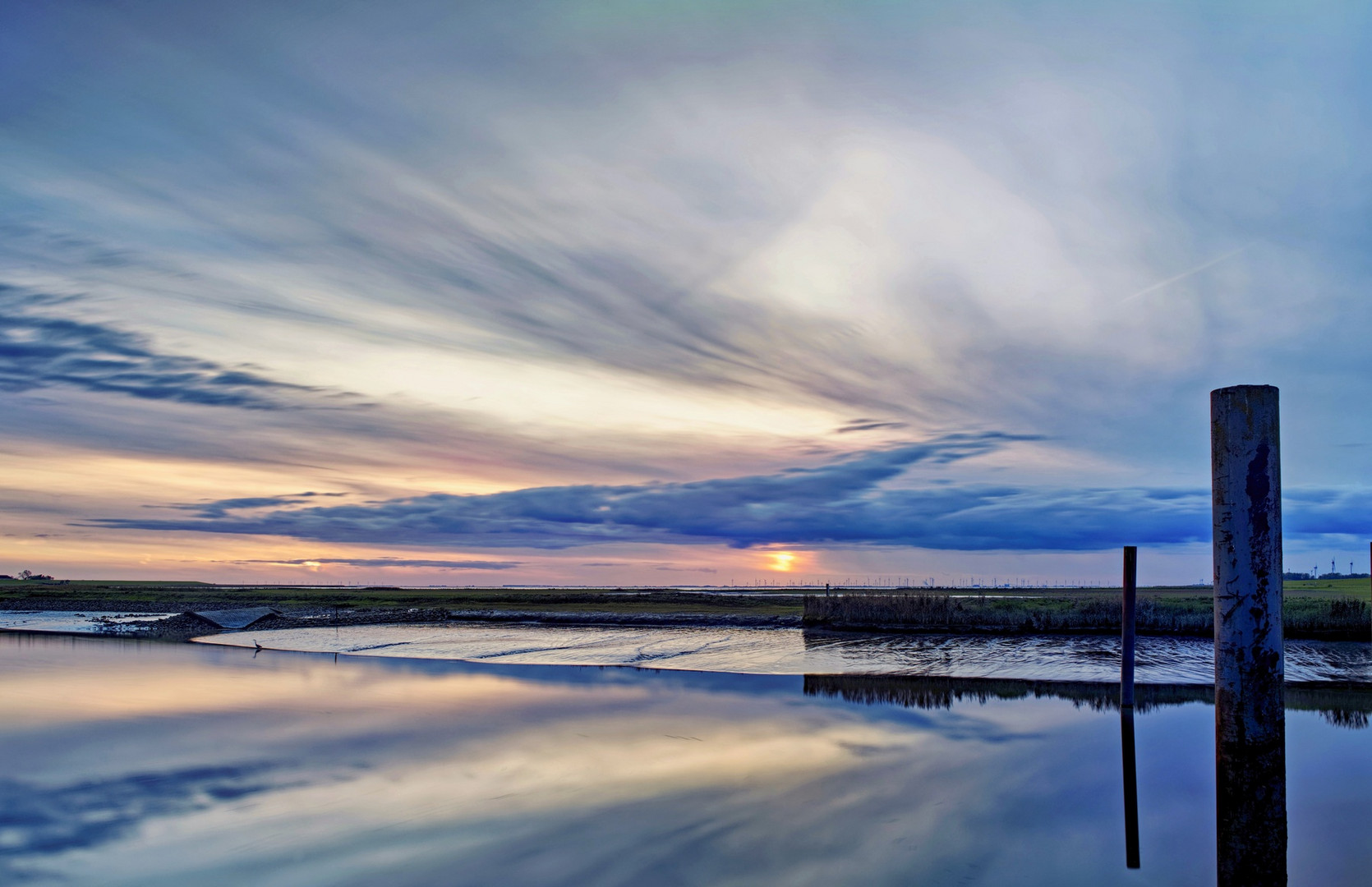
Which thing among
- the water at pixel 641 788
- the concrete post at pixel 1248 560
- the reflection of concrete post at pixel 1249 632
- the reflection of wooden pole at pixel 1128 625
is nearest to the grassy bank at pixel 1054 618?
the water at pixel 641 788

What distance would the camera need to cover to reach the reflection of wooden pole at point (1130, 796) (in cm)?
856

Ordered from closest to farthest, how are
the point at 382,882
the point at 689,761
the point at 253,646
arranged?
the point at 382,882 < the point at 689,761 < the point at 253,646

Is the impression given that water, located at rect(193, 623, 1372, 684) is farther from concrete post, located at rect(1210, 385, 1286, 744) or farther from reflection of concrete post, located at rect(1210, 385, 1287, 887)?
concrete post, located at rect(1210, 385, 1286, 744)

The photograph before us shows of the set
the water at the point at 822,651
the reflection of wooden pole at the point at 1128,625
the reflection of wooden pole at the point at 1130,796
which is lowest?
the water at the point at 822,651

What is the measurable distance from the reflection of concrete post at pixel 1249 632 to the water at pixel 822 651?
1570 cm

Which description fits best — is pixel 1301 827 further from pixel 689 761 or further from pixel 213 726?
pixel 213 726

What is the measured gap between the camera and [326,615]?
5162 centimetres

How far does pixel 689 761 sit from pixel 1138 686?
11959 mm

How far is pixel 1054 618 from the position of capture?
113ft

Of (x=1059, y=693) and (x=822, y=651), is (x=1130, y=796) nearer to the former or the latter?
(x=1059, y=693)

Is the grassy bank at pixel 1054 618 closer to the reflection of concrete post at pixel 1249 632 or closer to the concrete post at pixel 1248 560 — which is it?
the reflection of concrete post at pixel 1249 632

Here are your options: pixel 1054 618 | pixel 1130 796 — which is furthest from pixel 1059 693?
pixel 1054 618

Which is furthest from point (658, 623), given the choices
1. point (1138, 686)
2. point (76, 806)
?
point (76, 806)

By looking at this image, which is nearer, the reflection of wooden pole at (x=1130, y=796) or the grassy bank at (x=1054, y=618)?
the reflection of wooden pole at (x=1130, y=796)
